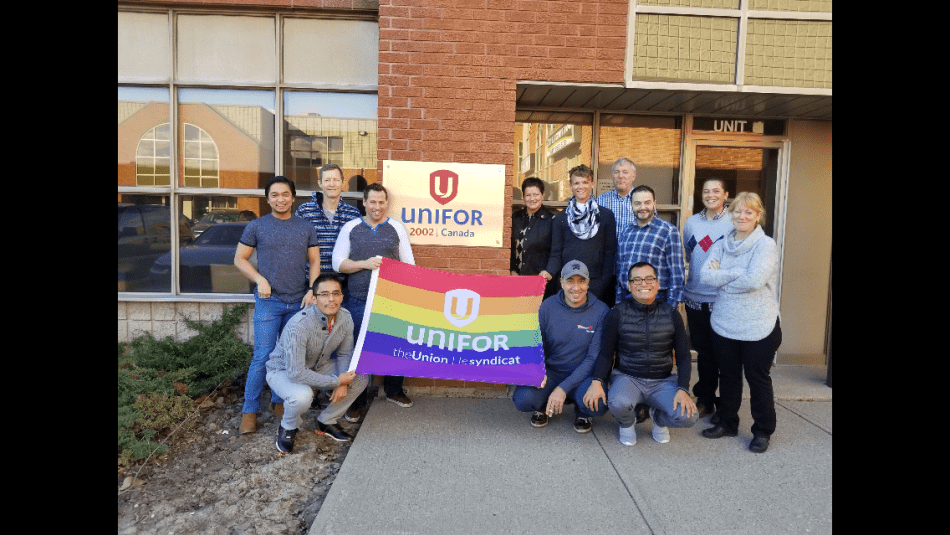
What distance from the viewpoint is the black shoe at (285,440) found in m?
3.88

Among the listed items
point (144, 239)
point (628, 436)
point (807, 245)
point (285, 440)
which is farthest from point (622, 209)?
point (144, 239)

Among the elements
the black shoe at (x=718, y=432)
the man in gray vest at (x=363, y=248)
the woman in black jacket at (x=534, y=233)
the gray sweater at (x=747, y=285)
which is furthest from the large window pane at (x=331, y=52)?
the black shoe at (x=718, y=432)

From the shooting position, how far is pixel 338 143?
552 cm

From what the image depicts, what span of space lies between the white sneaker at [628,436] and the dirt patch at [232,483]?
2.10 m

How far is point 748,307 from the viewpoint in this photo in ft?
12.6

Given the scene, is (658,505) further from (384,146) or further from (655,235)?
(384,146)

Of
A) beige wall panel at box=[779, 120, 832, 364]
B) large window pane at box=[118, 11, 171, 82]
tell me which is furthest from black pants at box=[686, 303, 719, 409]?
large window pane at box=[118, 11, 171, 82]

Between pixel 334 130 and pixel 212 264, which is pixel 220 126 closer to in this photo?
pixel 334 130

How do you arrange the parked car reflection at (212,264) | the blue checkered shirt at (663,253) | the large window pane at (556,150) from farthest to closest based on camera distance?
the large window pane at (556,150) < the parked car reflection at (212,264) < the blue checkered shirt at (663,253)

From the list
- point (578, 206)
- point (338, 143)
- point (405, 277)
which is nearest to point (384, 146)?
point (338, 143)

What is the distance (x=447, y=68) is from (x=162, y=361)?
3.78m

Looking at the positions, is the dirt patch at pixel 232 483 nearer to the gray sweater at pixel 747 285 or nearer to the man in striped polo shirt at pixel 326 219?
the man in striped polo shirt at pixel 326 219

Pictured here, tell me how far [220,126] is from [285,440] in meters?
3.39

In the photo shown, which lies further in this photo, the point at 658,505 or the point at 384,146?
the point at 384,146
